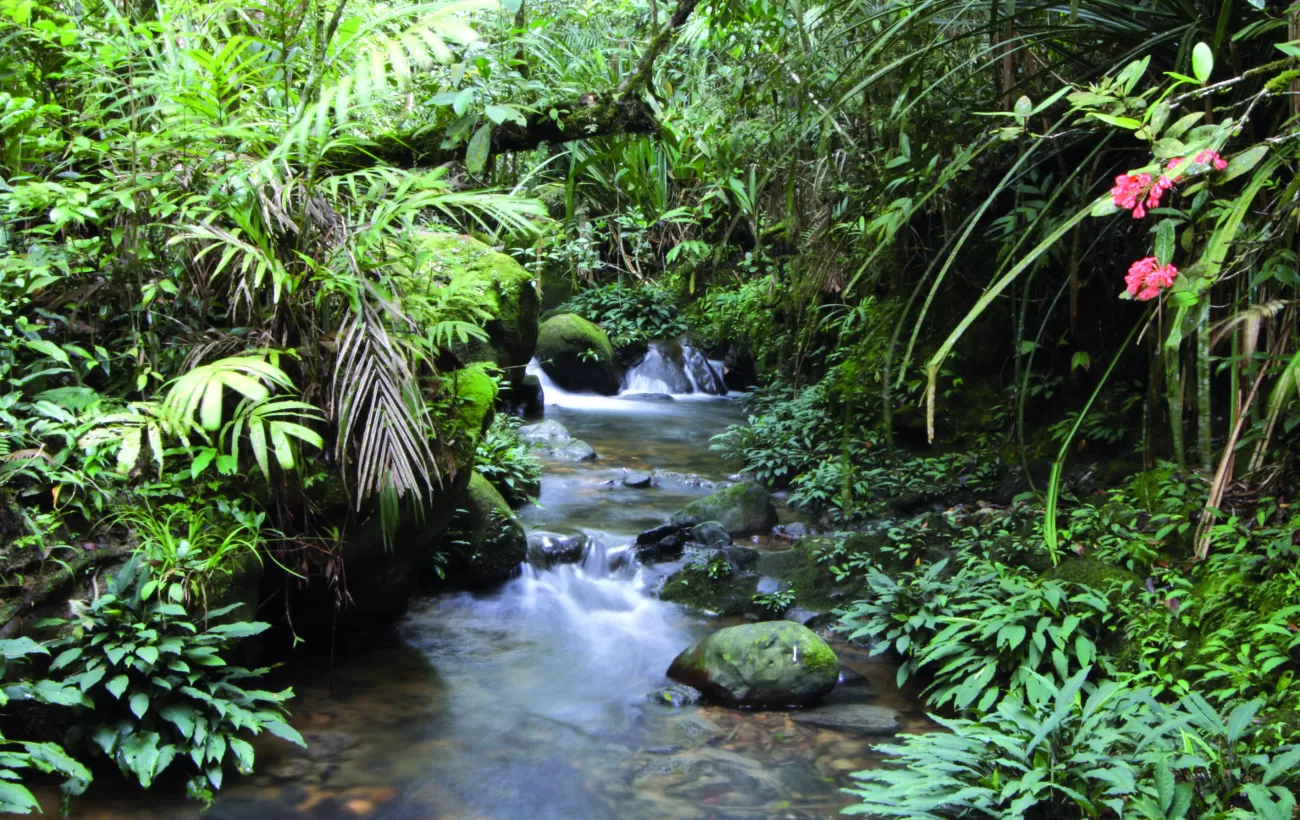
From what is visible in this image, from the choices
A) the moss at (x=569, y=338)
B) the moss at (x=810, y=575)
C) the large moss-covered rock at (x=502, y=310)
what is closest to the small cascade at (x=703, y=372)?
the moss at (x=569, y=338)

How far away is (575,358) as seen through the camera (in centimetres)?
1246

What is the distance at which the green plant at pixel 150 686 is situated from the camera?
3.09m

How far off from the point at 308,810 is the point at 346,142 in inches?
98.4

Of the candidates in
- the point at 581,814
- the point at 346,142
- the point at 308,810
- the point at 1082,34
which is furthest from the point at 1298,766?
the point at 346,142

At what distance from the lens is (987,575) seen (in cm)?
441

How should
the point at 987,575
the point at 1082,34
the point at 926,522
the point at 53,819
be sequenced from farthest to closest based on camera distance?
the point at 926,522 → the point at 987,575 → the point at 1082,34 → the point at 53,819

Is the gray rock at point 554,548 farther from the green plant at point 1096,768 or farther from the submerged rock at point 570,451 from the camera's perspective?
the green plant at point 1096,768

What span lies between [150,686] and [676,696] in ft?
7.53

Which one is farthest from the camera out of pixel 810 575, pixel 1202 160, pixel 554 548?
pixel 554 548

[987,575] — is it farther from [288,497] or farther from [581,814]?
[288,497]

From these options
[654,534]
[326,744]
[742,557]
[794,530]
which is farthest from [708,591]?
[326,744]

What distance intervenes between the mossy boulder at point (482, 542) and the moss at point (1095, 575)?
120 inches

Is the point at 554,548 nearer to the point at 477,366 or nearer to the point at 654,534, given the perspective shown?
the point at 654,534

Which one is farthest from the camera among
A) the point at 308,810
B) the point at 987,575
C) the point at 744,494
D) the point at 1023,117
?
the point at 744,494
